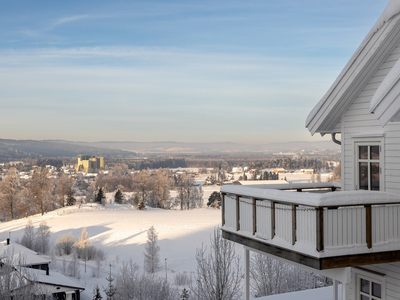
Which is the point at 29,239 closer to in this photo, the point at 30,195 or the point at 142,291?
the point at 142,291

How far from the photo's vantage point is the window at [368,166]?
784cm

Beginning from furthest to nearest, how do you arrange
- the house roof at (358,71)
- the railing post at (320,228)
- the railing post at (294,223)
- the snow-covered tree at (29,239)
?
1. the snow-covered tree at (29,239)
2. the house roof at (358,71)
3. the railing post at (294,223)
4. the railing post at (320,228)

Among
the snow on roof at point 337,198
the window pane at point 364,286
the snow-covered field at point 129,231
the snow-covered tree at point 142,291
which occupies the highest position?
the snow on roof at point 337,198

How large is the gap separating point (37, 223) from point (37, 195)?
15.2 m

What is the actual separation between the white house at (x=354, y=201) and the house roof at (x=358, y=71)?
18 mm

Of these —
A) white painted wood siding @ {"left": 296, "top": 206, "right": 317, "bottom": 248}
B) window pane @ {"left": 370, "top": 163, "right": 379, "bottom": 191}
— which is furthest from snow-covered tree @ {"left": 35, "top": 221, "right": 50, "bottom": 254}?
white painted wood siding @ {"left": 296, "top": 206, "right": 317, "bottom": 248}

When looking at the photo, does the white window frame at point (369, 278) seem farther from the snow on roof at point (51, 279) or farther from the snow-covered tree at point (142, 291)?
the snow-covered tree at point (142, 291)

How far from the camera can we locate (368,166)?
316 inches

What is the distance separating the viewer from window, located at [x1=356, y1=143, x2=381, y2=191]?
7.84 m

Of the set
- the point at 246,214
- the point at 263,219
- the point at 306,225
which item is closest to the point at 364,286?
the point at 263,219

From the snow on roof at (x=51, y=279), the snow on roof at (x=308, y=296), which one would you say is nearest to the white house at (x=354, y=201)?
the snow on roof at (x=308, y=296)

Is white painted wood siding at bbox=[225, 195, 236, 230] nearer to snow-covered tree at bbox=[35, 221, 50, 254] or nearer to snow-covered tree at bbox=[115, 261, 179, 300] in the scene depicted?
snow-covered tree at bbox=[115, 261, 179, 300]

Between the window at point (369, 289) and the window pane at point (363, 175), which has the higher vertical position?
the window pane at point (363, 175)

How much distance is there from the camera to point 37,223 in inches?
2411
